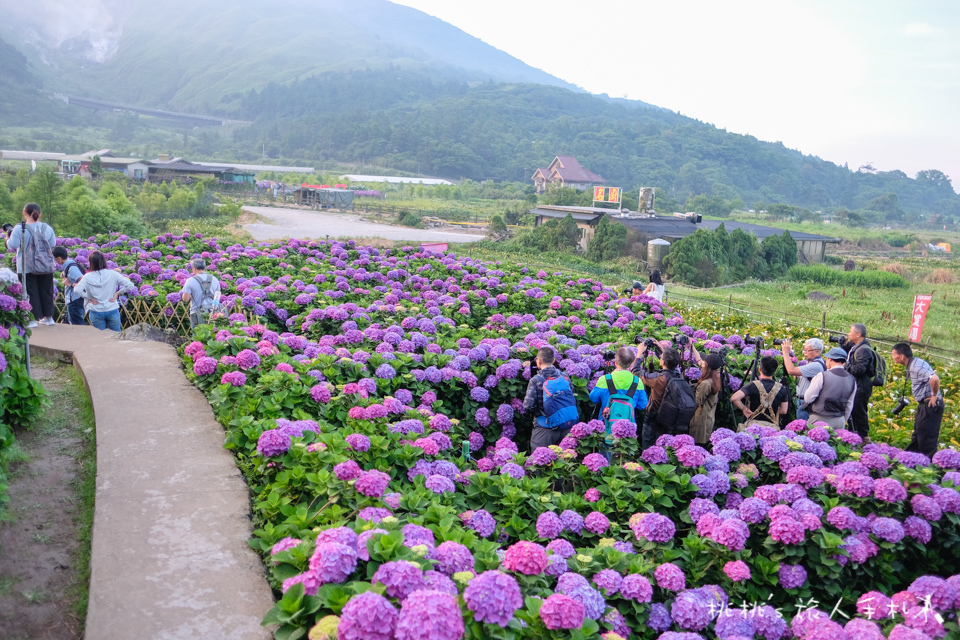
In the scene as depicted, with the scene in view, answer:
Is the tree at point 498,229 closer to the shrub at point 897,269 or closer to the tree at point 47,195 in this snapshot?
the shrub at point 897,269

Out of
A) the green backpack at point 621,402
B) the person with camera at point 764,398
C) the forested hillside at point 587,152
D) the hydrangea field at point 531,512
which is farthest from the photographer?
the forested hillside at point 587,152

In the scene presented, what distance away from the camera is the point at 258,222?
127 feet

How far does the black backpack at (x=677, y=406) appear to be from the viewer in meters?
5.40

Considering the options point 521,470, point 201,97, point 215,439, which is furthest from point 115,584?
point 201,97

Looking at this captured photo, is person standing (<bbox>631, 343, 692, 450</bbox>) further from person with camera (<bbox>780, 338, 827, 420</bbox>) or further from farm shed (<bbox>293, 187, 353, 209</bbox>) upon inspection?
farm shed (<bbox>293, 187, 353, 209</bbox>)

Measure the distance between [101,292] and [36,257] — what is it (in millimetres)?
772

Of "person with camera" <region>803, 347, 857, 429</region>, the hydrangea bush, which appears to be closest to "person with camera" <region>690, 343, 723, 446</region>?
"person with camera" <region>803, 347, 857, 429</region>

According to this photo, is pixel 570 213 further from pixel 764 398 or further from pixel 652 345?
pixel 764 398

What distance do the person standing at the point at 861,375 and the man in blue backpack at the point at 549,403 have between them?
2.83m

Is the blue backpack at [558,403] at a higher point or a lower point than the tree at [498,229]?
lower

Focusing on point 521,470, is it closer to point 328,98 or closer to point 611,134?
point 611,134

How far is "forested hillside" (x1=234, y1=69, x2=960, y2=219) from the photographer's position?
108250 millimetres

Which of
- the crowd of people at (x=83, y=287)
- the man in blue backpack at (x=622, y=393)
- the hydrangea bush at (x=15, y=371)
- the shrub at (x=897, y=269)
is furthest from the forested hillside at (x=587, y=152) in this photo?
the hydrangea bush at (x=15, y=371)

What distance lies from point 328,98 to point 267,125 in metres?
24.9
